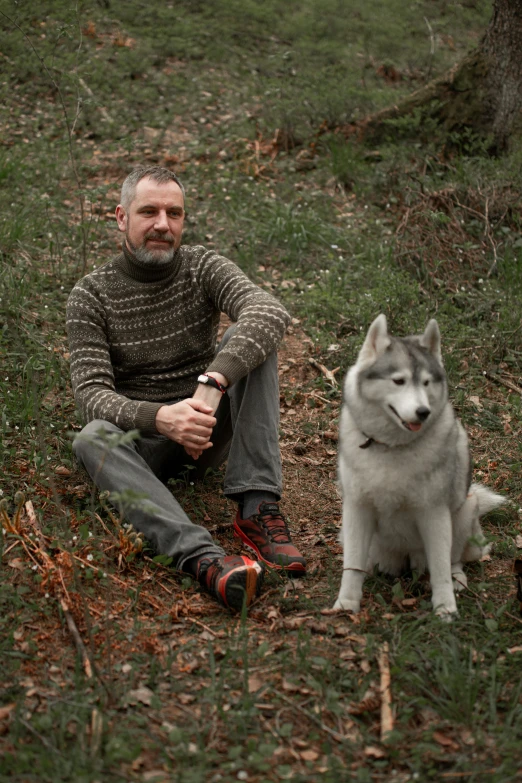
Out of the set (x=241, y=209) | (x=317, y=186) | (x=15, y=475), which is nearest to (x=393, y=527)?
(x=15, y=475)

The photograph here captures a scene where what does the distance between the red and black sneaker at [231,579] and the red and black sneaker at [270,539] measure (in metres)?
0.24

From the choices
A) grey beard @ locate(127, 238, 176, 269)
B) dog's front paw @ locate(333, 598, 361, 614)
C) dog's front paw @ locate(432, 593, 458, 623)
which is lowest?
dog's front paw @ locate(333, 598, 361, 614)

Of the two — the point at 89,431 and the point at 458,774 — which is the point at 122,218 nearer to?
the point at 89,431

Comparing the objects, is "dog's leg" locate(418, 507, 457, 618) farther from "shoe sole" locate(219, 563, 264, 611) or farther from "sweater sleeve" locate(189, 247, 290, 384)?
"sweater sleeve" locate(189, 247, 290, 384)

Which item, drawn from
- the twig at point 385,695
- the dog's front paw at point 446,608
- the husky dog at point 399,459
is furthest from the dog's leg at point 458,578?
the twig at point 385,695

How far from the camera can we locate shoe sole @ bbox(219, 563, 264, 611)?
10.7 ft

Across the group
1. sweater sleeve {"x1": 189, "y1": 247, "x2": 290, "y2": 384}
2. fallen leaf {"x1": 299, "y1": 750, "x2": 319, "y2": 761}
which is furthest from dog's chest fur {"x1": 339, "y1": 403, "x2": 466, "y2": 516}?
fallen leaf {"x1": 299, "y1": 750, "x2": 319, "y2": 761}

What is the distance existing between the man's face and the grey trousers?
0.81 meters

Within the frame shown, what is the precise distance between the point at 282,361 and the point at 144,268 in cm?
193

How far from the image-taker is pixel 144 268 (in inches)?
161

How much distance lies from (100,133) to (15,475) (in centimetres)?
554

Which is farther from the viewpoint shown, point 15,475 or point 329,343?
point 329,343

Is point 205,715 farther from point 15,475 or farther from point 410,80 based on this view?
point 410,80

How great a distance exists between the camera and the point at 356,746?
2520 mm
